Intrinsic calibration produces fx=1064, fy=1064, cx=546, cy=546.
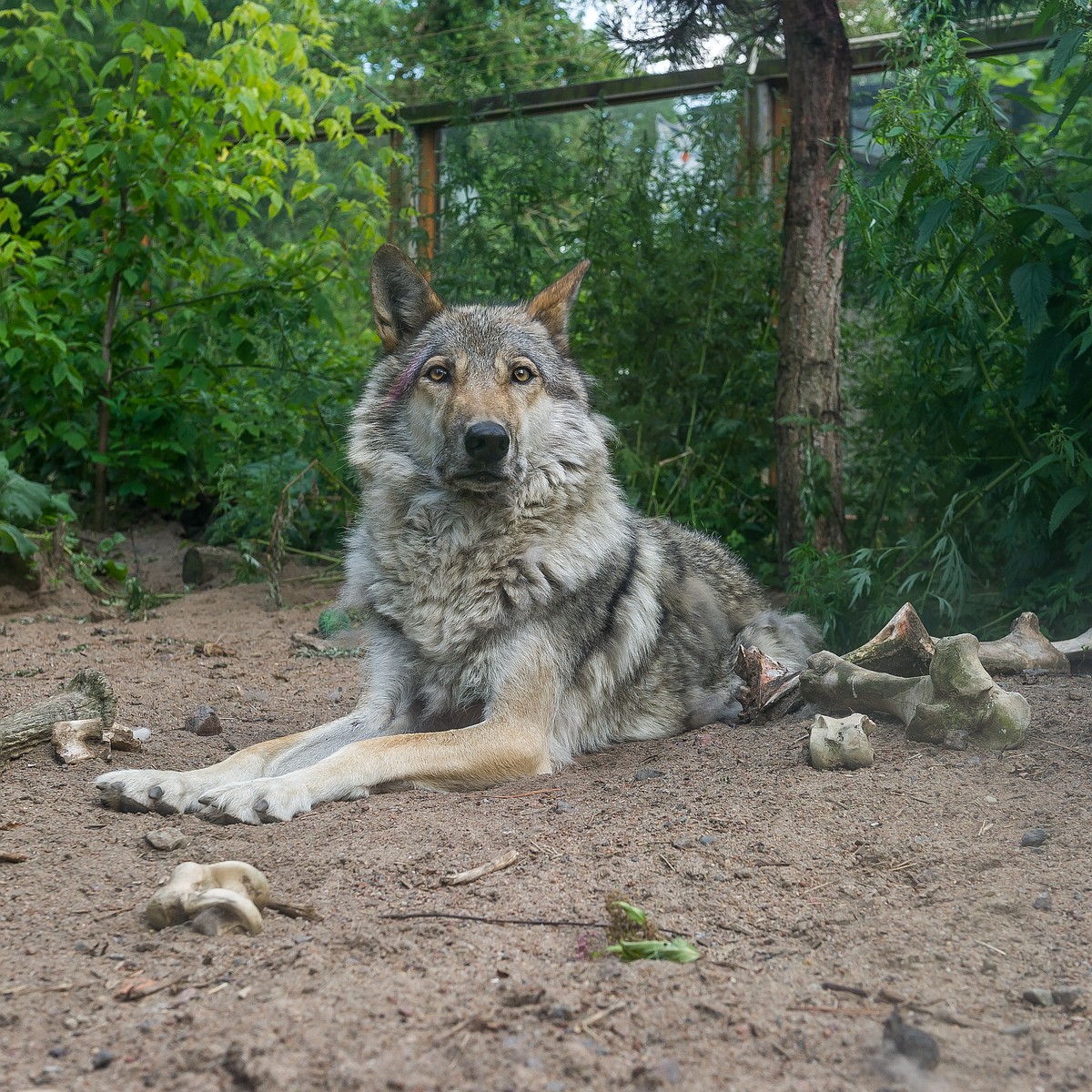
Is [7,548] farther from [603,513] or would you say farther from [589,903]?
[589,903]

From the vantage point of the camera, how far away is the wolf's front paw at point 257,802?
2.97 metres

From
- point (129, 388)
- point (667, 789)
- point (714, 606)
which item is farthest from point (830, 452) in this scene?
point (129, 388)

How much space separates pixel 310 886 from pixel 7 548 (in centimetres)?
422

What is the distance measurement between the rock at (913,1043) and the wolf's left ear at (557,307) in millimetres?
2963

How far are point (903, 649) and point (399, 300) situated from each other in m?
2.27

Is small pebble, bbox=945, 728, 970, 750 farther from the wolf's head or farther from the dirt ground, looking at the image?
the wolf's head

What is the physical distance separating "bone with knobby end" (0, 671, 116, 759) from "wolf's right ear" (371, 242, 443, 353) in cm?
165

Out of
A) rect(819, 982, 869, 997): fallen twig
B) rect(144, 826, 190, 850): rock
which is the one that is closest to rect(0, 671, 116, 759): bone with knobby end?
rect(144, 826, 190, 850): rock

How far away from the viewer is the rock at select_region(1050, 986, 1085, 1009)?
183 cm

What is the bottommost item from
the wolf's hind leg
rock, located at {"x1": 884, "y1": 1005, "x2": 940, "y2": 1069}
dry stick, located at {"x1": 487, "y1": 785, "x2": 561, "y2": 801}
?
dry stick, located at {"x1": 487, "y1": 785, "x2": 561, "y2": 801}

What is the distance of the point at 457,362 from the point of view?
380cm

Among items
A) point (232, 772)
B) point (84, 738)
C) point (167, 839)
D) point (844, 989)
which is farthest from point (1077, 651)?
point (84, 738)

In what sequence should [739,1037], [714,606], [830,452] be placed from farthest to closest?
[830,452] → [714,606] → [739,1037]

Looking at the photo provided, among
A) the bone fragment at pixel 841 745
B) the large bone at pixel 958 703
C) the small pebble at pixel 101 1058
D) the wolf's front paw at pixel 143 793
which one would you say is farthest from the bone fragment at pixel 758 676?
the small pebble at pixel 101 1058
